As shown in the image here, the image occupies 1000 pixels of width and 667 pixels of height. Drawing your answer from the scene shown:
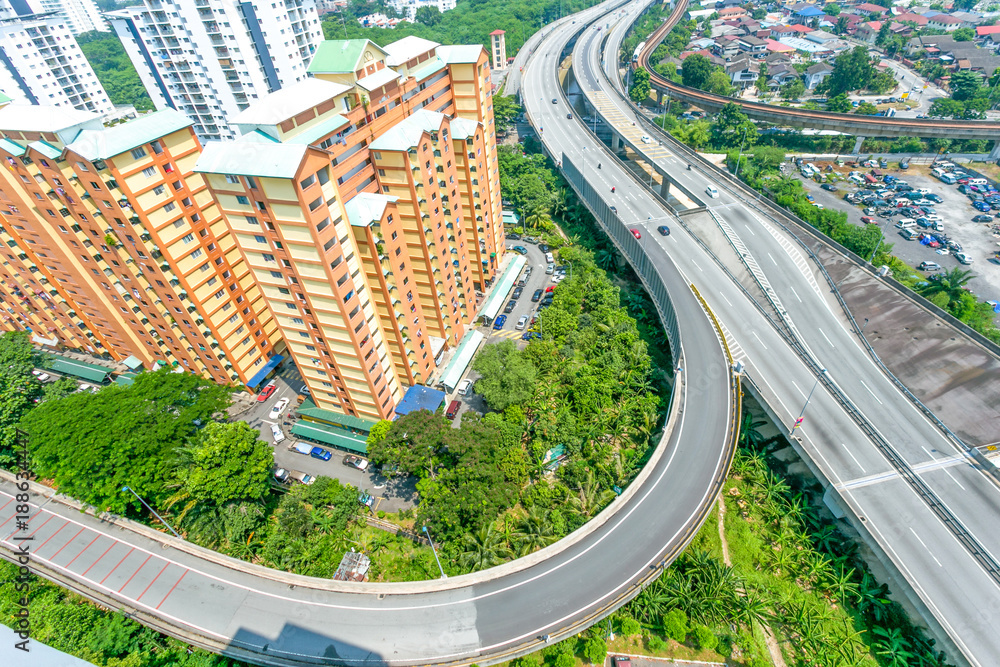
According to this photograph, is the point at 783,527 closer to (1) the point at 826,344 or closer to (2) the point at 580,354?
(1) the point at 826,344

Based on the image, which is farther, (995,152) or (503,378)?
(995,152)

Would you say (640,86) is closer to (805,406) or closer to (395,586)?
(805,406)

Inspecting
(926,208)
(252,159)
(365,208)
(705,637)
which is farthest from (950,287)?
(252,159)

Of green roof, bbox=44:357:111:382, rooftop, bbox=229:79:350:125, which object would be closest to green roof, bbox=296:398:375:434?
rooftop, bbox=229:79:350:125

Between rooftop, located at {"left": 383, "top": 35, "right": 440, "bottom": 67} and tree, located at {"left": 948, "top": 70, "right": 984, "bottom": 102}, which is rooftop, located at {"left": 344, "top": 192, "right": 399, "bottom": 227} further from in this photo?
tree, located at {"left": 948, "top": 70, "right": 984, "bottom": 102}

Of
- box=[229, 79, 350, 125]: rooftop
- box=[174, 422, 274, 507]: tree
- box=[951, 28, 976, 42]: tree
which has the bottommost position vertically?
box=[174, 422, 274, 507]: tree

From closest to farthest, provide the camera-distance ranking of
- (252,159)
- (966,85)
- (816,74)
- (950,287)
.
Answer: (252,159), (950,287), (966,85), (816,74)
